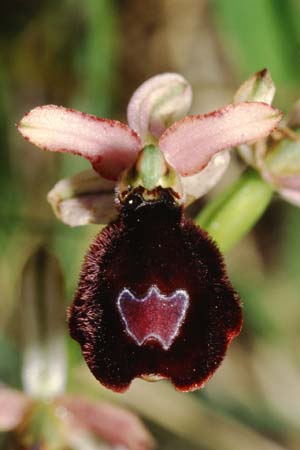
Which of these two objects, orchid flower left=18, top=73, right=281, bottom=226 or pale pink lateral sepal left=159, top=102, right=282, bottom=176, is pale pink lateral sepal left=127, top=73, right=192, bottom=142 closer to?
orchid flower left=18, top=73, right=281, bottom=226

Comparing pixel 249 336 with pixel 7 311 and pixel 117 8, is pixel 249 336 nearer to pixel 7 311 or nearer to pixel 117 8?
pixel 7 311

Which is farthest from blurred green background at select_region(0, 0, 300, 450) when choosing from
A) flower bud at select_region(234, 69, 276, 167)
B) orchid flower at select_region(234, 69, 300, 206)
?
flower bud at select_region(234, 69, 276, 167)

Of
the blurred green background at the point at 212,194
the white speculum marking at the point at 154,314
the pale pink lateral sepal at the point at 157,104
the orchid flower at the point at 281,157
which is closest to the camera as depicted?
the white speculum marking at the point at 154,314

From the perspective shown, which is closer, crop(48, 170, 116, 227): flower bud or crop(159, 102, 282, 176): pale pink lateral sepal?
crop(159, 102, 282, 176): pale pink lateral sepal

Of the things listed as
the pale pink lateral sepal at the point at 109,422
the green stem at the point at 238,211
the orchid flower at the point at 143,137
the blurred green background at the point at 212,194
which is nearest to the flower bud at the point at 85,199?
the orchid flower at the point at 143,137

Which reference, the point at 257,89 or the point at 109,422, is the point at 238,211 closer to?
the point at 257,89

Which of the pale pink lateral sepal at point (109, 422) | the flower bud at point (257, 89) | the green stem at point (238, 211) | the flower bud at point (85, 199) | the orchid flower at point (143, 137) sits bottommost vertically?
the pale pink lateral sepal at point (109, 422)

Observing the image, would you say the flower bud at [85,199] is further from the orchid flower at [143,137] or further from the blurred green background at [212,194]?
the blurred green background at [212,194]
